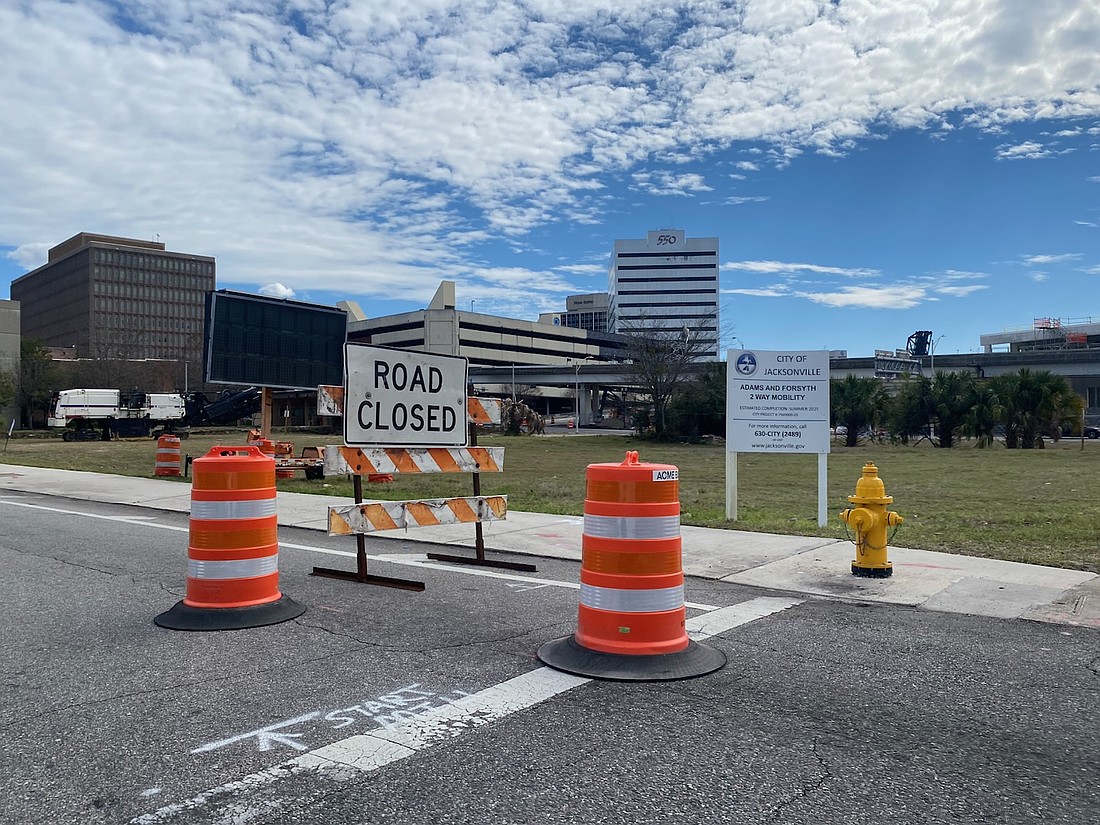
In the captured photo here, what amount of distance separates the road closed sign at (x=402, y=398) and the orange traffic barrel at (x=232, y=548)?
1.12 metres

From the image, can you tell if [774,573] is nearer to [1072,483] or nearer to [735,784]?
[735,784]

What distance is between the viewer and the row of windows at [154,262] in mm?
148375

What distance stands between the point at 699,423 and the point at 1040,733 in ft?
162

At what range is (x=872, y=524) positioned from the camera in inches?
322

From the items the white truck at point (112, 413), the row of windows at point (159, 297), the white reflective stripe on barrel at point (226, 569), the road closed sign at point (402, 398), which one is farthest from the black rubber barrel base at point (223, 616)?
the row of windows at point (159, 297)

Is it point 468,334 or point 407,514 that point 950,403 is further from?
point 468,334

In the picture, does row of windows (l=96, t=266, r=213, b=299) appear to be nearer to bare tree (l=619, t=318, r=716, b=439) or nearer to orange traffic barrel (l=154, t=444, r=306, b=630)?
bare tree (l=619, t=318, r=716, b=439)

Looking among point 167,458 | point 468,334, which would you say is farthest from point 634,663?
point 468,334

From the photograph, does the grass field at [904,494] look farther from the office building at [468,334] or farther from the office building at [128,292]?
the office building at [128,292]

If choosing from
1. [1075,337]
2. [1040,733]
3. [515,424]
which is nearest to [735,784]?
[1040,733]

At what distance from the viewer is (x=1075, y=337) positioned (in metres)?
129

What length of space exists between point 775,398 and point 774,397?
0.02 m

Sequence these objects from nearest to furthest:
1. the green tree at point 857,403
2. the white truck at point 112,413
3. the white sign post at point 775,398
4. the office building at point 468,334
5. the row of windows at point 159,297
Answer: the white sign post at point 775,398 < the green tree at point 857,403 < the white truck at point 112,413 < the office building at point 468,334 < the row of windows at point 159,297

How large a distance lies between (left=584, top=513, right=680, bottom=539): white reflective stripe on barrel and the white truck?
180ft
